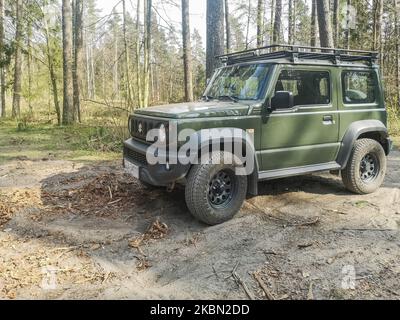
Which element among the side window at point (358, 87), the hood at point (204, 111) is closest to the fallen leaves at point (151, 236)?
the hood at point (204, 111)

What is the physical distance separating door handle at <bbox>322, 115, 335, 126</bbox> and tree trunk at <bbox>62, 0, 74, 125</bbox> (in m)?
11.7

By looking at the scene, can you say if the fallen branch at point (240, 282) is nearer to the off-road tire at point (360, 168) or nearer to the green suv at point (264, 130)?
the green suv at point (264, 130)

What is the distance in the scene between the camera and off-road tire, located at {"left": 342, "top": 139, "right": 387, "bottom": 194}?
18.3 feet

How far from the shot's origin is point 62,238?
4.21 m

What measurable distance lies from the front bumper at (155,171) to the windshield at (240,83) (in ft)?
4.64

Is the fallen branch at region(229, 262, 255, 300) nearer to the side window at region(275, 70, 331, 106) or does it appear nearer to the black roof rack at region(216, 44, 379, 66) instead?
the side window at region(275, 70, 331, 106)

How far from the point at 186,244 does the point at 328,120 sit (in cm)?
282

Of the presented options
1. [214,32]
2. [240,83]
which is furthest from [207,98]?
Result: [214,32]

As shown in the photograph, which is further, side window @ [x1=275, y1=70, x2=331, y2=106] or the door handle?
the door handle

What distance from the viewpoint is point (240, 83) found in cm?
514

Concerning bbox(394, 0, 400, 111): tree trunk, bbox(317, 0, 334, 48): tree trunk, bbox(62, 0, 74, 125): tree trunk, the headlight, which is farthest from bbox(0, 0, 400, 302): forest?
bbox(394, 0, 400, 111): tree trunk

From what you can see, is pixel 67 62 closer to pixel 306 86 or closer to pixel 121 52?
pixel 121 52

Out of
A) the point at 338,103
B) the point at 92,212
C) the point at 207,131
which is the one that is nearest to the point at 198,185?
the point at 207,131
